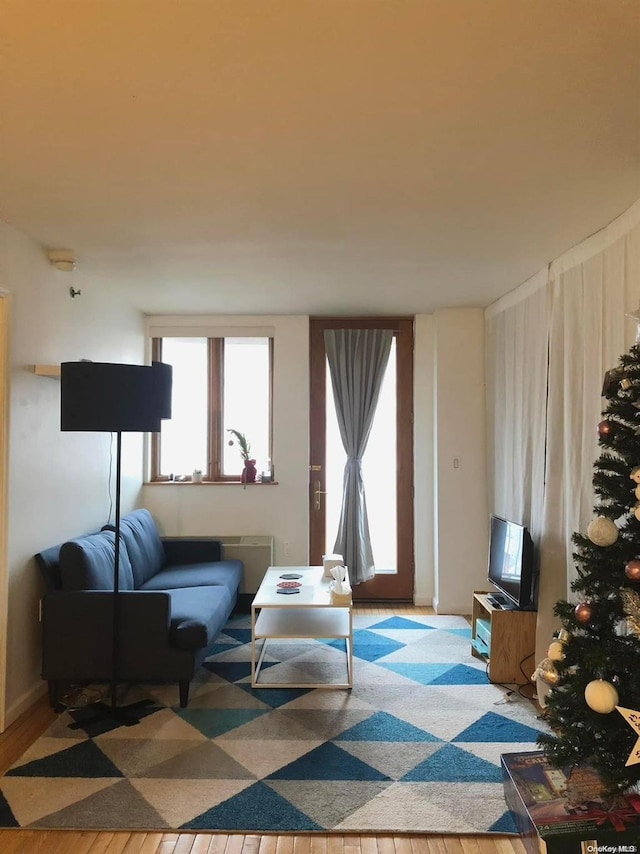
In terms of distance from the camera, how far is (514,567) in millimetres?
3393

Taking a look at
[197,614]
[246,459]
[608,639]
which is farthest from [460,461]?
[608,639]

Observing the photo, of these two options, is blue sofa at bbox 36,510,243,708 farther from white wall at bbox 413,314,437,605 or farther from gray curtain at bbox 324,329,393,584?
white wall at bbox 413,314,437,605

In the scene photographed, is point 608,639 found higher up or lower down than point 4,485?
lower down

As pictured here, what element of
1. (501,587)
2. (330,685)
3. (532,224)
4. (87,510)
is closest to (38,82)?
(532,224)

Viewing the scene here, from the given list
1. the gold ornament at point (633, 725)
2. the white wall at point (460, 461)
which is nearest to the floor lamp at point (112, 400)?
the gold ornament at point (633, 725)

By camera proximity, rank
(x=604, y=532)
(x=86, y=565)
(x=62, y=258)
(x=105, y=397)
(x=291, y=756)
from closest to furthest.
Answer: (x=604, y=532) < (x=291, y=756) < (x=105, y=397) < (x=86, y=565) < (x=62, y=258)

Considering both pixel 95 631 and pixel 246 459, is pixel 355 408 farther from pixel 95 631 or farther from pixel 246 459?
pixel 95 631

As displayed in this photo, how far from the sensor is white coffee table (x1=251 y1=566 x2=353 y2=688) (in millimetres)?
3188

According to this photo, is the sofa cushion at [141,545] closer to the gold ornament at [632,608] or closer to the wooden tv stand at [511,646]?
the wooden tv stand at [511,646]

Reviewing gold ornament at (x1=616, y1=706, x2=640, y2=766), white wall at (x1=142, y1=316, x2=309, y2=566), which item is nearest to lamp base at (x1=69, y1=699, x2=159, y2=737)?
white wall at (x1=142, y1=316, x2=309, y2=566)

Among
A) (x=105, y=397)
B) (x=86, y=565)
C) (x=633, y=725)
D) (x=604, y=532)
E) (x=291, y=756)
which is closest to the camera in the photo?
(x=633, y=725)

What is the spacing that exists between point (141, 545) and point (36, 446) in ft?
3.93

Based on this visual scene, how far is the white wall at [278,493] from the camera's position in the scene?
4.88 metres

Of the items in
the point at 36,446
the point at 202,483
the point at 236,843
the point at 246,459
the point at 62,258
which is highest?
the point at 62,258
